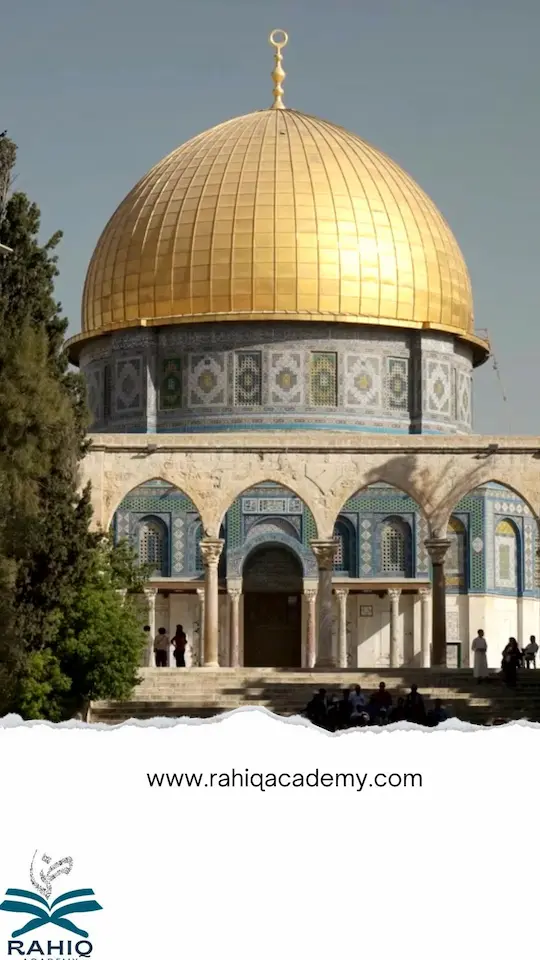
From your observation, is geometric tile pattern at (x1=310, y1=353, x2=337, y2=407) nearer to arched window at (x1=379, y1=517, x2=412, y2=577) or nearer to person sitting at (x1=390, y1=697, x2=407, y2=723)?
arched window at (x1=379, y1=517, x2=412, y2=577)

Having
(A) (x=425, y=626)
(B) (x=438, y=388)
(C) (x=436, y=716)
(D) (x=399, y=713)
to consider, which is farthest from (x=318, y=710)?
(B) (x=438, y=388)

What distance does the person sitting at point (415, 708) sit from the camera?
19375 mm

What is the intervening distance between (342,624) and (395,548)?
1.81 m

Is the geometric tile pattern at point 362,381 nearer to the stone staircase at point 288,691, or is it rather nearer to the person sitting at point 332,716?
the stone staircase at point 288,691

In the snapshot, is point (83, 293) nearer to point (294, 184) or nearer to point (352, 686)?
point (294, 184)

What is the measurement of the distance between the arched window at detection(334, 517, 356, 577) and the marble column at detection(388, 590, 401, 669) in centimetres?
71

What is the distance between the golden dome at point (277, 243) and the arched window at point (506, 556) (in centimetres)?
331

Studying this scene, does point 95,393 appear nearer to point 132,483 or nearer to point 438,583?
point 132,483

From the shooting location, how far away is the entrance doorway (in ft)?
110

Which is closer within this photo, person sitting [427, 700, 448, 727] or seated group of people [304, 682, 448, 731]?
person sitting [427, 700, 448, 727]

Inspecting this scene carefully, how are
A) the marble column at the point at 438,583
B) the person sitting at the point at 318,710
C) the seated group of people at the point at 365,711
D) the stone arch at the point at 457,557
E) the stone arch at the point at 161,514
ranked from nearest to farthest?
the seated group of people at the point at 365,711 < the person sitting at the point at 318,710 < the marble column at the point at 438,583 < the stone arch at the point at 161,514 < the stone arch at the point at 457,557

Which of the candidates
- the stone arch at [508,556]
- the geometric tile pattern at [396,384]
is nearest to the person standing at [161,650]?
the geometric tile pattern at [396,384]

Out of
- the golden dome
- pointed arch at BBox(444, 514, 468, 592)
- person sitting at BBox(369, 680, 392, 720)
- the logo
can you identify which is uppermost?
the golden dome

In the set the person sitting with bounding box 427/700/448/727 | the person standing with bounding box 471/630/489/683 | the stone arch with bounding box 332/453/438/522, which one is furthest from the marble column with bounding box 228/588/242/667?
the person sitting with bounding box 427/700/448/727
